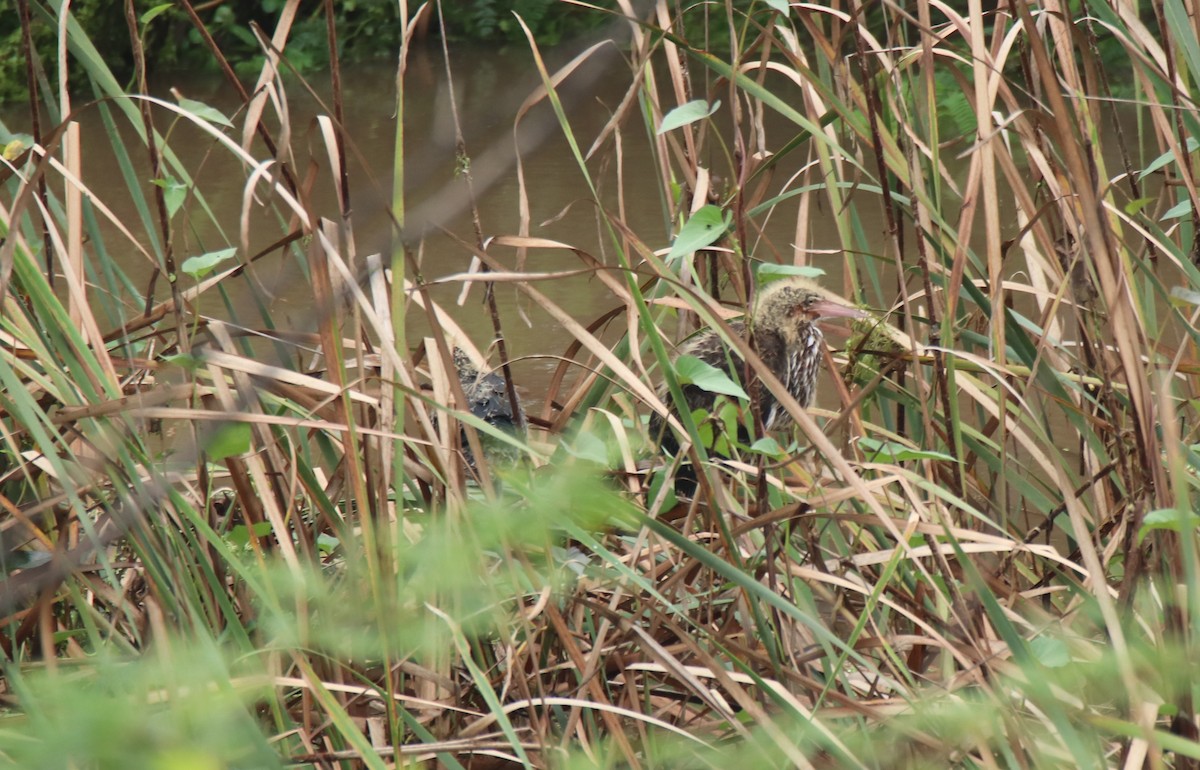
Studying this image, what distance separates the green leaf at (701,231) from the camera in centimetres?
116

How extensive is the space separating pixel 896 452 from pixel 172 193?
809 millimetres

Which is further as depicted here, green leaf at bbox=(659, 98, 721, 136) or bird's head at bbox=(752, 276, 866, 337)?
bird's head at bbox=(752, 276, 866, 337)

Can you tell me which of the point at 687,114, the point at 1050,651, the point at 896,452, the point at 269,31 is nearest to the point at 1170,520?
the point at 1050,651

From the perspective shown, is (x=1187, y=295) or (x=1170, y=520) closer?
(x=1170, y=520)

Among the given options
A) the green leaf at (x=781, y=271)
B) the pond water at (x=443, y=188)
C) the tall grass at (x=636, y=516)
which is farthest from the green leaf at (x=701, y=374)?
the pond water at (x=443, y=188)

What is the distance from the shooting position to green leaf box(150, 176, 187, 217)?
128cm

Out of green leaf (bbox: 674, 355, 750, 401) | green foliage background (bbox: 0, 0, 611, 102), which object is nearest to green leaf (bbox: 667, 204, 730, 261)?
green leaf (bbox: 674, 355, 750, 401)

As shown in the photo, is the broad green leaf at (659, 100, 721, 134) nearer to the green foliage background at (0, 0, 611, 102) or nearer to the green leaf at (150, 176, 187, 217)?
the green leaf at (150, 176, 187, 217)

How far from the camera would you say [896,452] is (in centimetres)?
122

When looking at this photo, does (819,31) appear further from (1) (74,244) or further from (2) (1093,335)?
(1) (74,244)

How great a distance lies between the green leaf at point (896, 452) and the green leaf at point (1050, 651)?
0.19 meters

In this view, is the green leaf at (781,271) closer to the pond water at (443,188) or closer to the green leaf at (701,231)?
the green leaf at (701,231)

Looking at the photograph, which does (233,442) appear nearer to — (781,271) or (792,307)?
(781,271)

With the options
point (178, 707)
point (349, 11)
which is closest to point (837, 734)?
point (178, 707)
